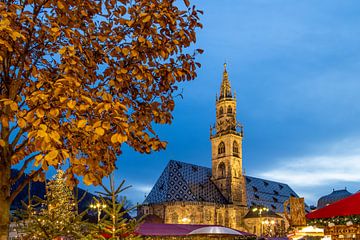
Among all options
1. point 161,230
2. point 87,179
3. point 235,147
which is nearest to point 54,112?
point 87,179

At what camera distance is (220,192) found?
7000 cm

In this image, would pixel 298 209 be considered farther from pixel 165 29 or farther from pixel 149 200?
pixel 149 200

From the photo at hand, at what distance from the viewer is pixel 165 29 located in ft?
17.4

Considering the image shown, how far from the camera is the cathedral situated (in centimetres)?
6222

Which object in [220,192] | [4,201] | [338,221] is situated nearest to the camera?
[4,201]

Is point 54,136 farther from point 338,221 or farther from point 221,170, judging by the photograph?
point 221,170

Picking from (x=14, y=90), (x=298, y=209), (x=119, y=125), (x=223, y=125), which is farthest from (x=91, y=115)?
(x=223, y=125)

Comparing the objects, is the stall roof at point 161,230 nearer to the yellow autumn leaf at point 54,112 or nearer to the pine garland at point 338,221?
the pine garland at point 338,221

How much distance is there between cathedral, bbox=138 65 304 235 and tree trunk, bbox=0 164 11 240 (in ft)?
176

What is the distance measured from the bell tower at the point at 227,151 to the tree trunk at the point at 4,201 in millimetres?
65145

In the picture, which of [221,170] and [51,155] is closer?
[51,155]

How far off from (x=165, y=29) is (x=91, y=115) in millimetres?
1564

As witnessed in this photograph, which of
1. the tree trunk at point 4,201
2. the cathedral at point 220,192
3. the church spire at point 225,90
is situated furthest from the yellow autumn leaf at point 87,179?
the church spire at point 225,90

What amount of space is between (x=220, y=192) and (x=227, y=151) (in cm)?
768
